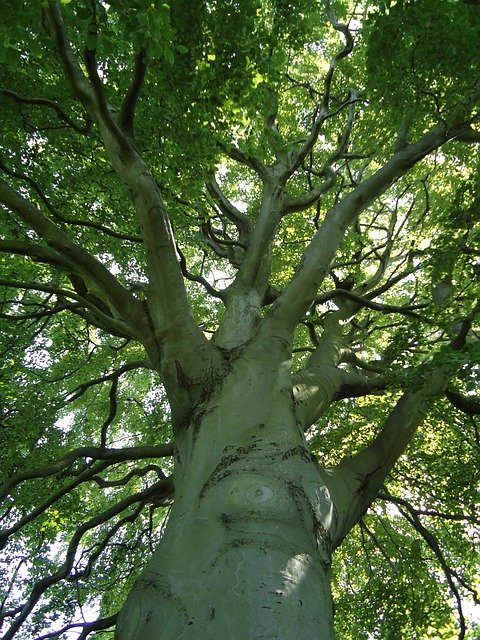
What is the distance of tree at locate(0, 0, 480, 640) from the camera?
2.12 metres

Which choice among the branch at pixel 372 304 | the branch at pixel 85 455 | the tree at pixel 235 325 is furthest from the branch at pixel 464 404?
the branch at pixel 85 455

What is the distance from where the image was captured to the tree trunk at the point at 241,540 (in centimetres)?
168

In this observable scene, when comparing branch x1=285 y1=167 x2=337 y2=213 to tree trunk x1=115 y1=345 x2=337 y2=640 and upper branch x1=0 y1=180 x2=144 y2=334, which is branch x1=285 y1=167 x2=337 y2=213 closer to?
upper branch x1=0 y1=180 x2=144 y2=334

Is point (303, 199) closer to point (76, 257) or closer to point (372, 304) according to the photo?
point (372, 304)

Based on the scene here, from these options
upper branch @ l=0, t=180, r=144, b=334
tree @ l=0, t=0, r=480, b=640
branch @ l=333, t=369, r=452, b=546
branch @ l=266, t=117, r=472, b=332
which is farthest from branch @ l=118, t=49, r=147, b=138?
branch @ l=333, t=369, r=452, b=546

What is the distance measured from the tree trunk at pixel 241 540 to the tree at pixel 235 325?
0.01 metres

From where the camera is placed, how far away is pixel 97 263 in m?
3.24

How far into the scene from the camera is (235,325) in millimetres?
4355

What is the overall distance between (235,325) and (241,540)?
8.45 ft

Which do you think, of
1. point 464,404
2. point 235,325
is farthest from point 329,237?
point 464,404

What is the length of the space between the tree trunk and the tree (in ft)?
0.04

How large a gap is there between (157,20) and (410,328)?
3391mm

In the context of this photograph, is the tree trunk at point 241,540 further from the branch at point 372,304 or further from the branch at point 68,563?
the branch at point 372,304

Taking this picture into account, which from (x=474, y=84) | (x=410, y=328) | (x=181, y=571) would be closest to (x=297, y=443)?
(x=181, y=571)
